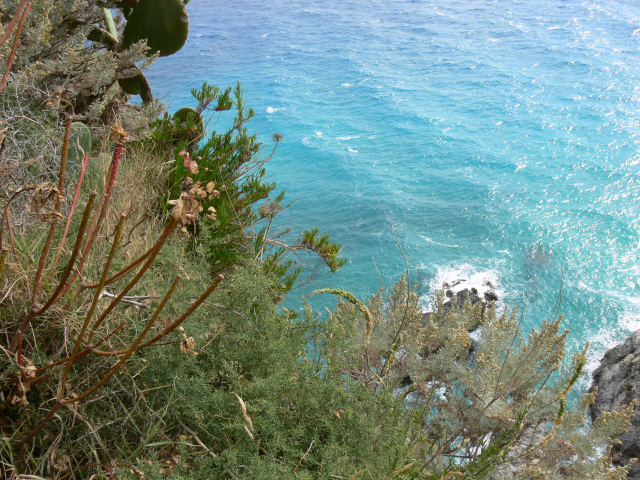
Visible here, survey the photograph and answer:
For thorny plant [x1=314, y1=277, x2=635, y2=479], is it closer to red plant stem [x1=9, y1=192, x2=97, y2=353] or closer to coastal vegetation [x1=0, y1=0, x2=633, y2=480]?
coastal vegetation [x1=0, y1=0, x2=633, y2=480]

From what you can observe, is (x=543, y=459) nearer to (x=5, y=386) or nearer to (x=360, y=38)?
(x=5, y=386)

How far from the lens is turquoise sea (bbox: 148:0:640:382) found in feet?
21.4

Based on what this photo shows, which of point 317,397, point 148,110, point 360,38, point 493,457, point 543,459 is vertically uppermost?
point 360,38

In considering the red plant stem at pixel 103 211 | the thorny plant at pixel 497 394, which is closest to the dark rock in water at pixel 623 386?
the thorny plant at pixel 497 394

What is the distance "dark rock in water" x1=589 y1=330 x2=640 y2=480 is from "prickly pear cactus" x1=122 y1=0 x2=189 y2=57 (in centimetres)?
448

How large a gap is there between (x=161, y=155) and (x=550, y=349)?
312 cm

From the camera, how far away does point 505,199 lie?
801 cm

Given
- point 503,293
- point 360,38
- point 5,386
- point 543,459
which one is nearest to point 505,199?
point 503,293

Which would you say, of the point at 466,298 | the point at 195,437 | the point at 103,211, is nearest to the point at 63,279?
the point at 103,211

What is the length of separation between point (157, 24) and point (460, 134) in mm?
7136

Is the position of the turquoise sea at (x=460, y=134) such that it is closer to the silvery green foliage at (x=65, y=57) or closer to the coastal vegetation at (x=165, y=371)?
the silvery green foliage at (x=65, y=57)

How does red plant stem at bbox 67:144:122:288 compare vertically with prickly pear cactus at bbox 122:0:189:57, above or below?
below

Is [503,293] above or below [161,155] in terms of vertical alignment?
below

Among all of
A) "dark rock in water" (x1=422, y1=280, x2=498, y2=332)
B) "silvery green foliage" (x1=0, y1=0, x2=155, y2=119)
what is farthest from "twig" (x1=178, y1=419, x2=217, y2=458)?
"dark rock in water" (x1=422, y1=280, x2=498, y2=332)
